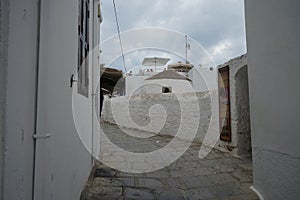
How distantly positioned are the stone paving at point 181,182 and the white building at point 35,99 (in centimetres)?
103

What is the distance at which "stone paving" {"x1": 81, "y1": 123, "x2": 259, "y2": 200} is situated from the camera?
2.35 metres

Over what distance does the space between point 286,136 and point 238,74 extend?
2.39 m

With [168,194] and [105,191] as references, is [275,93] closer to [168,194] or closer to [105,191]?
[168,194]

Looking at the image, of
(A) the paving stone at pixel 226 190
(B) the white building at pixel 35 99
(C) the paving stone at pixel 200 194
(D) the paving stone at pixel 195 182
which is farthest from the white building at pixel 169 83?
(B) the white building at pixel 35 99

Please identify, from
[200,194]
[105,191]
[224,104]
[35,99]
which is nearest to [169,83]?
[224,104]

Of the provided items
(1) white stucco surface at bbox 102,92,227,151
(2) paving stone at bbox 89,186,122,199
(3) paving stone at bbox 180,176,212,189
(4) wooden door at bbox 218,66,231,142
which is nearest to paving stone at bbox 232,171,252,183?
(3) paving stone at bbox 180,176,212,189

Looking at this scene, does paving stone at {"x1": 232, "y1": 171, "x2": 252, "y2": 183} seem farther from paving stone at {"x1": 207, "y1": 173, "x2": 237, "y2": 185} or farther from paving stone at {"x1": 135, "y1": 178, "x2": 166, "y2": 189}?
paving stone at {"x1": 135, "y1": 178, "x2": 166, "y2": 189}

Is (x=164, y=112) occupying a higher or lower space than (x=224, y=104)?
lower

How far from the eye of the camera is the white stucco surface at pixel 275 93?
1658 mm

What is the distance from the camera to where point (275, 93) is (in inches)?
74.2

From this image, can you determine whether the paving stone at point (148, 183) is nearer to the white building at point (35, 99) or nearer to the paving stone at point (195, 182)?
the paving stone at point (195, 182)

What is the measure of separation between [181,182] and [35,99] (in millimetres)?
2377

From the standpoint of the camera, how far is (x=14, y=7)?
2.62 feet

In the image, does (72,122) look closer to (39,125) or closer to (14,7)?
(39,125)
